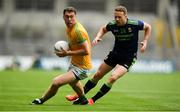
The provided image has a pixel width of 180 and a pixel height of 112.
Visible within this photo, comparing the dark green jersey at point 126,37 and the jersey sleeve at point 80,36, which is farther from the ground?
the jersey sleeve at point 80,36

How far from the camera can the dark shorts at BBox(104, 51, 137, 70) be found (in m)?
15.6

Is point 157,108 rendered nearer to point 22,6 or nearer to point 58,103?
point 58,103

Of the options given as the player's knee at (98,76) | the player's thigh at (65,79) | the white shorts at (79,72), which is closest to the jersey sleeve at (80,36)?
the white shorts at (79,72)

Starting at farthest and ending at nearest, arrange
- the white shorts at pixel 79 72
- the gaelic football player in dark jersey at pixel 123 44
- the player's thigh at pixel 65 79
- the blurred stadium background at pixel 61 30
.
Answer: the blurred stadium background at pixel 61 30 → the gaelic football player in dark jersey at pixel 123 44 → the white shorts at pixel 79 72 → the player's thigh at pixel 65 79

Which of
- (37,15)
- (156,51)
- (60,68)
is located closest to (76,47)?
(60,68)

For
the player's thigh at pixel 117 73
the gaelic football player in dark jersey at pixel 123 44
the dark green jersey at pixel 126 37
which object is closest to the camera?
the player's thigh at pixel 117 73

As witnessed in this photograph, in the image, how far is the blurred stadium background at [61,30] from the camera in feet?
149

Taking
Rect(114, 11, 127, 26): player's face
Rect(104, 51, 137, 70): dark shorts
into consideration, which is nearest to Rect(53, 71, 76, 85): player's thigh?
Rect(104, 51, 137, 70): dark shorts

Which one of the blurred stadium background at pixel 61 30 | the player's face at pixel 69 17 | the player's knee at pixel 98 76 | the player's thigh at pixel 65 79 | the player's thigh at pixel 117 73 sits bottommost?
the blurred stadium background at pixel 61 30

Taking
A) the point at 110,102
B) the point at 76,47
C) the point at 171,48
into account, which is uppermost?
the point at 76,47

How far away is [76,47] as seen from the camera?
14.5 m

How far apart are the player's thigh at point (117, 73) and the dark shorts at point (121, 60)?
11cm

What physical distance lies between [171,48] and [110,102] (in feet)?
111

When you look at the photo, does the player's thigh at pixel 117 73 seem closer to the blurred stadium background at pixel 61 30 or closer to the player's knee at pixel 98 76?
the player's knee at pixel 98 76
